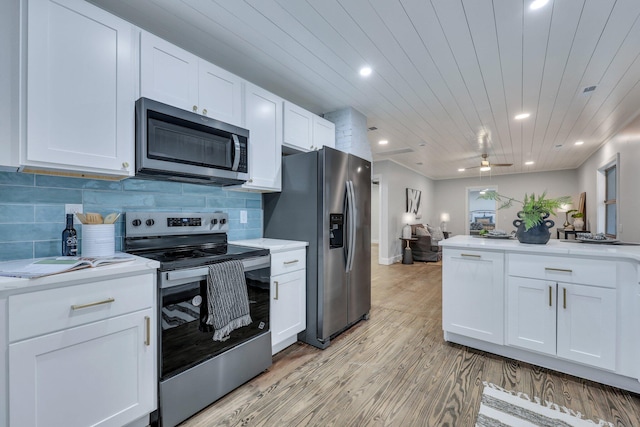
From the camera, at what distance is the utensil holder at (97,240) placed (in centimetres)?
159

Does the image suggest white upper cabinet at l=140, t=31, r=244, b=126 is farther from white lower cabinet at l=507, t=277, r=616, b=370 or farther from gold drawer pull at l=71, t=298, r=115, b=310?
white lower cabinet at l=507, t=277, r=616, b=370

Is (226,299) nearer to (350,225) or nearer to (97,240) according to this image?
(97,240)

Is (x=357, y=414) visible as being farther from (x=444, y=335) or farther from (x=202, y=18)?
(x=202, y=18)

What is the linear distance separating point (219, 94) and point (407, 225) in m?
5.84

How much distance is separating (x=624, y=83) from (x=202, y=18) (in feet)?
13.1

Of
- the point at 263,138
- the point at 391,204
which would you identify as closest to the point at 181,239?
the point at 263,138

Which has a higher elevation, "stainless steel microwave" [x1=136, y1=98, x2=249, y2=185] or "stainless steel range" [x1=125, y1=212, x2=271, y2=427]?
"stainless steel microwave" [x1=136, y1=98, x2=249, y2=185]

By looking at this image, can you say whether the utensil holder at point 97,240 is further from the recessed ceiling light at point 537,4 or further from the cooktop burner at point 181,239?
the recessed ceiling light at point 537,4

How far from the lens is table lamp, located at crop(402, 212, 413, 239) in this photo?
670cm

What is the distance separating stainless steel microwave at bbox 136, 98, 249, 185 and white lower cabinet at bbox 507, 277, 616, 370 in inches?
94.9

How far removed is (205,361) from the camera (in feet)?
5.49

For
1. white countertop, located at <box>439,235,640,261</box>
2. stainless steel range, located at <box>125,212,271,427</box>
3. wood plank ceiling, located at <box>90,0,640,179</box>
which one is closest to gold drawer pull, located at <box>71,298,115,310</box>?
stainless steel range, located at <box>125,212,271,427</box>

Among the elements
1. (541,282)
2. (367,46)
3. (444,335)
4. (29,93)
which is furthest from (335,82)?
(444,335)

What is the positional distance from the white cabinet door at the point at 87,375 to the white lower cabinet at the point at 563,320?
8.39 ft
